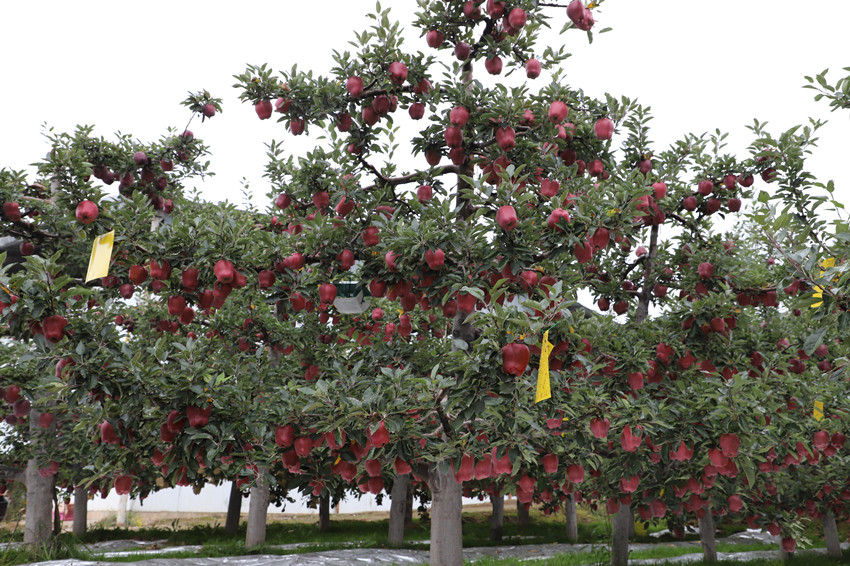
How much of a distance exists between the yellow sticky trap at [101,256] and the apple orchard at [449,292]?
225 millimetres

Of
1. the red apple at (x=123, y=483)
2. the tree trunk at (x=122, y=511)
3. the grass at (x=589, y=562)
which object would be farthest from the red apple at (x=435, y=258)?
the tree trunk at (x=122, y=511)

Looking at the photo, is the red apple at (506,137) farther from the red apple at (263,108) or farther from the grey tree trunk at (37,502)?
the grey tree trunk at (37,502)

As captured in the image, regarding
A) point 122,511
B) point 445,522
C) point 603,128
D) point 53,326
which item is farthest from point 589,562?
point 122,511

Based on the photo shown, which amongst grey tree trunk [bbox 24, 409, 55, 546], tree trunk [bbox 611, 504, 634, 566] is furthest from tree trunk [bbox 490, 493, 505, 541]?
grey tree trunk [bbox 24, 409, 55, 546]

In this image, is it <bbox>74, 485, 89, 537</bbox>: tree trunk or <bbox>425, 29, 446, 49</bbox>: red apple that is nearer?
<bbox>425, 29, 446, 49</bbox>: red apple

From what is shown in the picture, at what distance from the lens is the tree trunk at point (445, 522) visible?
5.27m

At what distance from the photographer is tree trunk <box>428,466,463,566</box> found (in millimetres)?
5273

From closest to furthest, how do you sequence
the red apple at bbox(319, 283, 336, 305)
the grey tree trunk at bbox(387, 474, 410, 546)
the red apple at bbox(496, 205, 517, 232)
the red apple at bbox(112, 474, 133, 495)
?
the red apple at bbox(496, 205, 517, 232) → the red apple at bbox(112, 474, 133, 495) → the red apple at bbox(319, 283, 336, 305) → the grey tree trunk at bbox(387, 474, 410, 546)

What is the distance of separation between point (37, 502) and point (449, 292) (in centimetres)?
925

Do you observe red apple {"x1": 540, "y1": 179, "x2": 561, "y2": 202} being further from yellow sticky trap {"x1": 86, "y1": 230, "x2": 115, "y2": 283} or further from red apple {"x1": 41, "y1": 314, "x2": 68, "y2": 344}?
red apple {"x1": 41, "y1": 314, "x2": 68, "y2": 344}

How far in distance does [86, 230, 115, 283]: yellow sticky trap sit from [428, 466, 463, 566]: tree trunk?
121 inches

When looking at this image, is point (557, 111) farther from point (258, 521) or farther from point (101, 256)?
point (258, 521)

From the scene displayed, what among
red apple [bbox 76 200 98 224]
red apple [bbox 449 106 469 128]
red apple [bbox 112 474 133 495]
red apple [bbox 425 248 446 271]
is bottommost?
red apple [bbox 112 474 133 495]

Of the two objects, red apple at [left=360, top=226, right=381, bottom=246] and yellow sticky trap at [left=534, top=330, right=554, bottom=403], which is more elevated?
red apple at [left=360, top=226, right=381, bottom=246]
